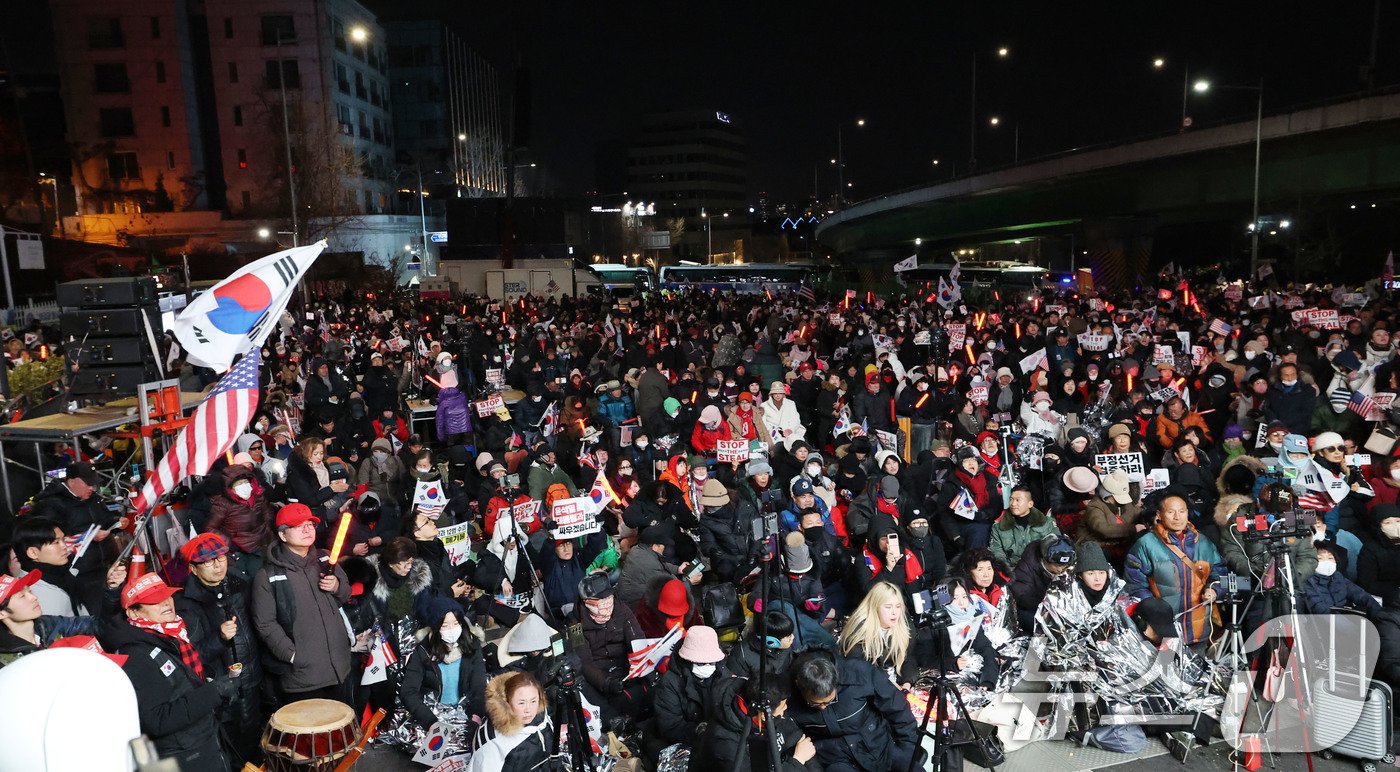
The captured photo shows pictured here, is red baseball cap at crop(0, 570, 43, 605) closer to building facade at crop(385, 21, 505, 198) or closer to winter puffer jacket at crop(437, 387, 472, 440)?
winter puffer jacket at crop(437, 387, 472, 440)

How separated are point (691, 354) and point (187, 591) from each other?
12.9 metres

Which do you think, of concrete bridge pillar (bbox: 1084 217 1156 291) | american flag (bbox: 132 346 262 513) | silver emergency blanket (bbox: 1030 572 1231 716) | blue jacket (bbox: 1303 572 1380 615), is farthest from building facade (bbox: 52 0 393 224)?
blue jacket (bbox: 1303 572 1380 615)

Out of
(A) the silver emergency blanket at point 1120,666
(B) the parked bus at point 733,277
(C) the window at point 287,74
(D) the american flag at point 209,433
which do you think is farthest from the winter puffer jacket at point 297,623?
(C) the window at point 287,74

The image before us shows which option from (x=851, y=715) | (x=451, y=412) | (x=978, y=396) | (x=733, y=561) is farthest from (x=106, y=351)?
(x=978, y=396)

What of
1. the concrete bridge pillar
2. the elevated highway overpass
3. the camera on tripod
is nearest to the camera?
the camera on tripod

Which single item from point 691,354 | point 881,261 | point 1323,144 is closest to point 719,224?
point 881,261

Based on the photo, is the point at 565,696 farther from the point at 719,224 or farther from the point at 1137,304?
the point at 719,224

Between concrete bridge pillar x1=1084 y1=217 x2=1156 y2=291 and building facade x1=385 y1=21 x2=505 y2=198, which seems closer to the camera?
concrete bridge pillar x1=1084 y1=217 x2=1156 y2=291

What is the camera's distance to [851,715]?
5.10 metres

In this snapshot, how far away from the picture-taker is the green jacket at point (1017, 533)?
7.77 metres

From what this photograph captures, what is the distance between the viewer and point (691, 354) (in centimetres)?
1808

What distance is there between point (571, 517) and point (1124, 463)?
17.5 feet

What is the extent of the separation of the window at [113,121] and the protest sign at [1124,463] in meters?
64.6

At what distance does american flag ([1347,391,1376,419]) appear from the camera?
1021 centimetres
